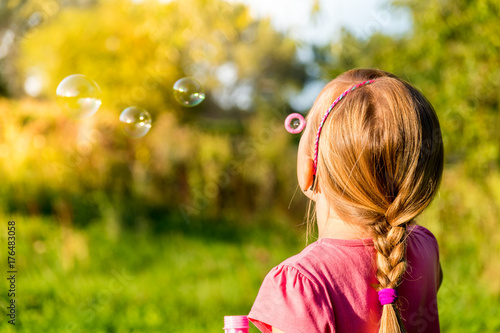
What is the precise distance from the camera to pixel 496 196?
4492 mm

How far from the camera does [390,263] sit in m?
1.42

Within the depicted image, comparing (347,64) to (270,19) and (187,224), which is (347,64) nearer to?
(270,19)

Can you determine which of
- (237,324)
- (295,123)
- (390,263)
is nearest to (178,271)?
(295,123)

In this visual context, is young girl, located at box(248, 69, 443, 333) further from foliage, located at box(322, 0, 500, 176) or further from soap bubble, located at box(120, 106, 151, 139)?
foliage, located at box(322, 0, 500, 176)

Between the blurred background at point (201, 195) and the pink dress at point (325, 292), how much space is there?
862mm

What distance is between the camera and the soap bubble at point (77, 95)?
9.52 feet

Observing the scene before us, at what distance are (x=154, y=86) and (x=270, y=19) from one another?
20.9 feet

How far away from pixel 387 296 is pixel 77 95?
2.15 metres

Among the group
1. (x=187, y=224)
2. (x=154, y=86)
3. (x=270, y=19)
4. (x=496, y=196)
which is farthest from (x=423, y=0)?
(x=154, y=86)

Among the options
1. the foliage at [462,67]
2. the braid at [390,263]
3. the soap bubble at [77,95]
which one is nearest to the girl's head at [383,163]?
the braid at [390,263]

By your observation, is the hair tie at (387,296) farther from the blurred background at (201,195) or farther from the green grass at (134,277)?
the green grass at (134,277)

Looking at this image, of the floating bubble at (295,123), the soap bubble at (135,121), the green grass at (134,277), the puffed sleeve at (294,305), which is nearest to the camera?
the puffed sleeve at (294,305)

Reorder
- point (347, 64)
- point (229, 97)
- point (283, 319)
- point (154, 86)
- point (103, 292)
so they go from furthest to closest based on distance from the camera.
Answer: point (229, 97), point (154, 86), point (347, 64), point (103, 292), point (283, 319)

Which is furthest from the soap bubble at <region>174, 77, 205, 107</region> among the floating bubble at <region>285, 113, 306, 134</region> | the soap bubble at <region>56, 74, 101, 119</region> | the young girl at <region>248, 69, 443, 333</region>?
the young girl at <region>248, 69, 443, 333</region>
